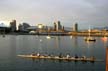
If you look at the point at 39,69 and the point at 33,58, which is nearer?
the point at 39,69

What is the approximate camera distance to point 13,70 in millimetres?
32656

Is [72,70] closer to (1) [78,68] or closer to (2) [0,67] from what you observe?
(1) [78,68]

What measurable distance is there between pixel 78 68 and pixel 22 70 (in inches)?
283

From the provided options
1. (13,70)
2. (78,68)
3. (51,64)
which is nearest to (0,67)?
(13,70)

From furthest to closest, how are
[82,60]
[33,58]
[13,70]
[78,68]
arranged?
1. [33,58]
2. [82,60]
3. [78,68]
4. [13,70]

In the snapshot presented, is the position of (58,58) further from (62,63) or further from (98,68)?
(98,68)

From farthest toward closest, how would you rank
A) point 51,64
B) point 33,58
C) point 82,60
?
point 33,58 < point 82,60 < point 51,64

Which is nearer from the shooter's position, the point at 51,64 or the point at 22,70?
the point at 22,70

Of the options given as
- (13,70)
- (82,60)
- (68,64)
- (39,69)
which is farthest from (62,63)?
(13,70)

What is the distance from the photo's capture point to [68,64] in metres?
38.4

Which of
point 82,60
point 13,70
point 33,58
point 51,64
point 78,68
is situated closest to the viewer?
point 13,70

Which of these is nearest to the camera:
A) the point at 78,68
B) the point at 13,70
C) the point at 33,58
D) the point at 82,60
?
the point at 13,70

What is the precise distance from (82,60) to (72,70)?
7.83 metres

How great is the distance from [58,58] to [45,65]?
5.84m
